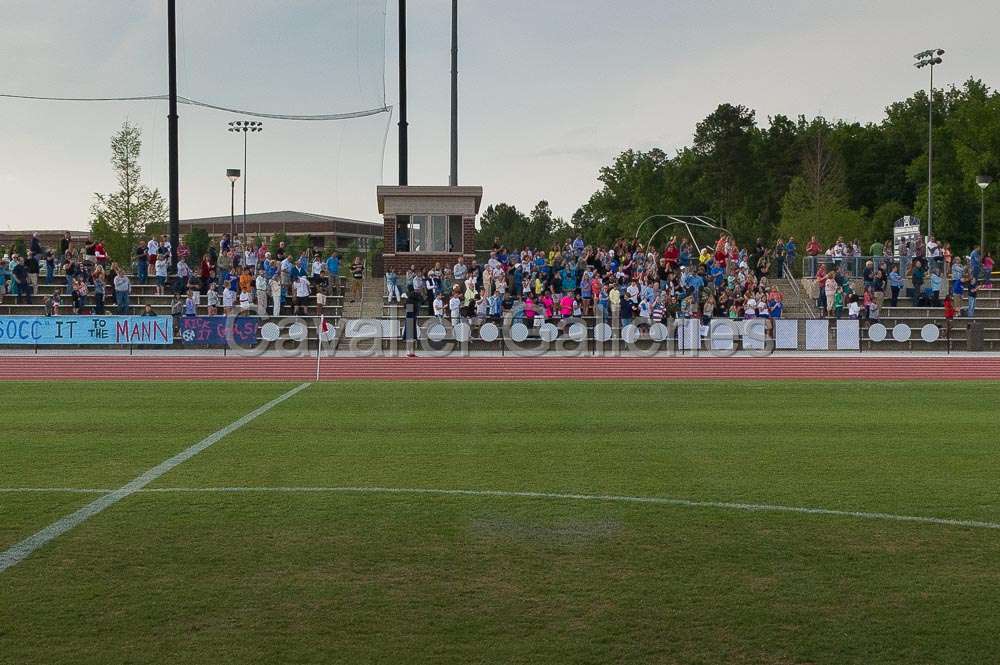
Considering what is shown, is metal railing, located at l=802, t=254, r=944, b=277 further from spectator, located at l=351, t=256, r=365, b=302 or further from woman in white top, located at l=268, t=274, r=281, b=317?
woman in white top, located at l=268, t=274, r=281, b=317

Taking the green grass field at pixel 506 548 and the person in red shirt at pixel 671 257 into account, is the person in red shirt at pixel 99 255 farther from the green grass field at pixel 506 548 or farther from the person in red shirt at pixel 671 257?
the green grass field at pixel 506 548

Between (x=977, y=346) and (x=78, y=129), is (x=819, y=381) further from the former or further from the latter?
(x=78, y=129)

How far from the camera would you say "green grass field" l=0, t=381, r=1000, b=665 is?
494cm

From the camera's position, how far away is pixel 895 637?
4.97 m

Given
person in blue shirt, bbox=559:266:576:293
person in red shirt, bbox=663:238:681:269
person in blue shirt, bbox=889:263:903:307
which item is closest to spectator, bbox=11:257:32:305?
person in blue shirt, bbox=559:266:576:293

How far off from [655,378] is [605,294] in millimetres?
13481

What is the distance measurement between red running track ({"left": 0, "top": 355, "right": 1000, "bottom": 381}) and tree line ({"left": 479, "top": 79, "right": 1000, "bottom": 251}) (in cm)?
4890

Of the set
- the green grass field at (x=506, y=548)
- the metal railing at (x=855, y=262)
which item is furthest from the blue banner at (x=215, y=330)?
the metal railing at (x=855, y=262)

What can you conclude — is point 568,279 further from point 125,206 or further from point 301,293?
point 125,206

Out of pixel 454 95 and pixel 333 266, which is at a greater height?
pixel 454 95

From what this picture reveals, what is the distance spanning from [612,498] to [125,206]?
67315 mm

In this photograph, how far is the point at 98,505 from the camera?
8.05 meters

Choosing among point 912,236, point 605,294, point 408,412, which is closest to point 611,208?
point 912,236

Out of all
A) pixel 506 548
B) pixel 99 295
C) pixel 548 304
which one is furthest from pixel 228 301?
pixel 506 548
